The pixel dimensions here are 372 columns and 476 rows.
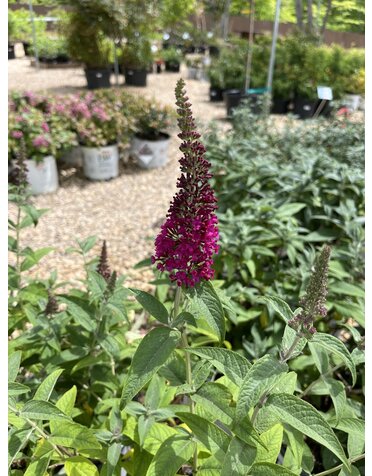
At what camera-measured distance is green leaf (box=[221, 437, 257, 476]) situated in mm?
933

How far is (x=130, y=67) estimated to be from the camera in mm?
11281

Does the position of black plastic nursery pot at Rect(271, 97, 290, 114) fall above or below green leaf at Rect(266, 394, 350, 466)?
above

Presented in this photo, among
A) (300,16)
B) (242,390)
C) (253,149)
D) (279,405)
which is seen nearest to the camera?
(242,390)

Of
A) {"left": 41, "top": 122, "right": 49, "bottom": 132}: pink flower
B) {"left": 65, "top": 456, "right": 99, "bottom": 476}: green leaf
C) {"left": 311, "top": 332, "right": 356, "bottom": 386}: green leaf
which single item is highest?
{"left": 41, "top": 122, "right": 49, "bottom": 132}: pink flower

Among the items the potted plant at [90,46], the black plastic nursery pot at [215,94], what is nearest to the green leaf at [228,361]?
the potted plant at [90,46]

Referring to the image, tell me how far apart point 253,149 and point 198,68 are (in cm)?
1085

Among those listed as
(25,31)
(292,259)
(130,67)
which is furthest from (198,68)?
(292,259)

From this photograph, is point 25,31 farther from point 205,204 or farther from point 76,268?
point 205,204

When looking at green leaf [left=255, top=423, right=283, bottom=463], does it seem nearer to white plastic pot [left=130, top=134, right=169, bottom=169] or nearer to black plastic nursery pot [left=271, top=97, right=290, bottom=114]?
white plastic pot [left=130, top=134, right=169, bottom=169]

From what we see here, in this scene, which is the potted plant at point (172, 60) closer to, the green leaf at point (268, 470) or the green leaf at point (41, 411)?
the green leaf at point (41, 411)

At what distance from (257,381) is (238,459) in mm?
229

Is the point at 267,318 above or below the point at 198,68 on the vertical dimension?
below

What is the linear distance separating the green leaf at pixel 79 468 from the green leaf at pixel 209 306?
1.81 feet

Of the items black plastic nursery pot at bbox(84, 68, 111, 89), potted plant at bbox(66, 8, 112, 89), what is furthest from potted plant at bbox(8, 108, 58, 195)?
black plastic nursery pot at bbox(84, 68, 111, 89)
